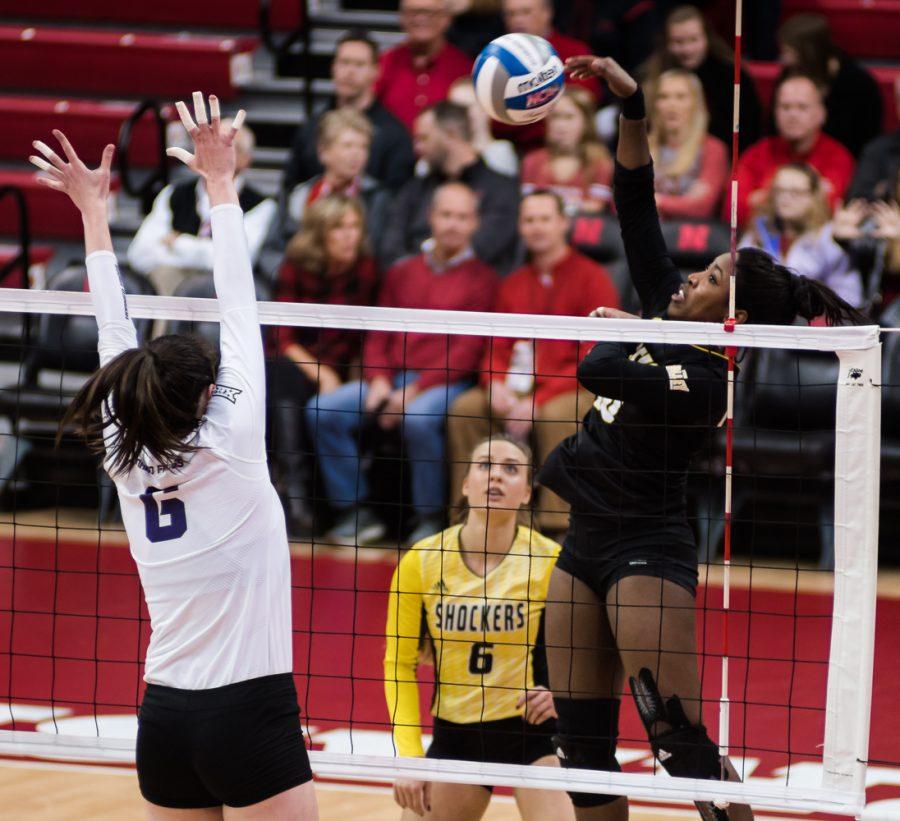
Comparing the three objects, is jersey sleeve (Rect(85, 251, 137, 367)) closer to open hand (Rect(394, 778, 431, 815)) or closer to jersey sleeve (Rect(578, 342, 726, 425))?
jersey sleeve (Rect(578, 342, 726, 425))

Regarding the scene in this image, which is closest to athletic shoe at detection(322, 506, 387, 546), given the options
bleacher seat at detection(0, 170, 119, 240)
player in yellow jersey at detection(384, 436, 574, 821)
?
bleacher seat at detection(0, 170, 119, 240)

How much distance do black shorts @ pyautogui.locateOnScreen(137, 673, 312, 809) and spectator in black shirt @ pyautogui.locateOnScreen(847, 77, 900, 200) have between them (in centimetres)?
606

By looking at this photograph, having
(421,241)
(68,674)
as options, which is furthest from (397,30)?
(68,674)

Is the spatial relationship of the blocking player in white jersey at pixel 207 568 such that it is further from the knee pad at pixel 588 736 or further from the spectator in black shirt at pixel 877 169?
the spectator in black shirt at pixel 877 169

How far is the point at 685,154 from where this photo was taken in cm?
849

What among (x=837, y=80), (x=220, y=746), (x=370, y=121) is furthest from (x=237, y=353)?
(x=837, y=80)

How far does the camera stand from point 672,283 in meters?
4.18

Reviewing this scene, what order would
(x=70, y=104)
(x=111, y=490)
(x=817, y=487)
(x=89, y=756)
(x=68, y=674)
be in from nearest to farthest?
(x=89, y=756) < (x=68, y=674) < (x=817, y=487) < (x=111, y=490) < (x=70, y=104)

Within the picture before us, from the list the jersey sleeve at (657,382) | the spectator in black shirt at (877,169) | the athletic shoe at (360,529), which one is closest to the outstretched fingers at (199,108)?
the jersey sleeve at (657,382)

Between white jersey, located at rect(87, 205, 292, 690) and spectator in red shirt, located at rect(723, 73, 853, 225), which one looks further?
spectator in red shirt, located at rect(723, 73, 853, 225)

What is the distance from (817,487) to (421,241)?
2726mm

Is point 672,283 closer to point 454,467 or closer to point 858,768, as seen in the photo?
point 858,768

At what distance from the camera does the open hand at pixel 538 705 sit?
418 cm

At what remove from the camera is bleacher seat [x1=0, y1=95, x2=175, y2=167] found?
1059cm
